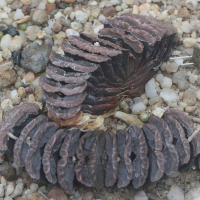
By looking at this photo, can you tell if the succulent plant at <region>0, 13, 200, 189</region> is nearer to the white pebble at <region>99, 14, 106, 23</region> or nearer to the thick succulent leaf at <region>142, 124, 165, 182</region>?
the thick succulent leaf at <region>142, 124, 165, 182</region>

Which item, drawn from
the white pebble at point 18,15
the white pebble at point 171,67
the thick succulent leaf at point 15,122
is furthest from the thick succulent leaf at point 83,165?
the white pebble at point 18,15

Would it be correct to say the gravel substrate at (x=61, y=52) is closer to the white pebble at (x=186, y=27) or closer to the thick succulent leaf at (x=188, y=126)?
the white pebble at (x=186, y=27)

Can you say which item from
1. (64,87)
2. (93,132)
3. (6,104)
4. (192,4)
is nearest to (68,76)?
(64,87)

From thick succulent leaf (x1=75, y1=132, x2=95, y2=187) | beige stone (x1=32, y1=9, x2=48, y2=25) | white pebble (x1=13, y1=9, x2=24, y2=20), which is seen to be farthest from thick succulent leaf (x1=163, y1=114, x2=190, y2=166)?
white pebble (x1=13, y1=9, x2=24, y2=20)

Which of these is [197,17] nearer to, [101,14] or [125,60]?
[101,14]

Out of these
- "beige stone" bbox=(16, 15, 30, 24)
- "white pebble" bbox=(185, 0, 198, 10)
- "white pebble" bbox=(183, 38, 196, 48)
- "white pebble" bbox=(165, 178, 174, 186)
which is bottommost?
"white pebble" bbox=(165, 178, 174, 186)

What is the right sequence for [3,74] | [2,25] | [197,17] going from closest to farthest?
[3,74]
[2,25]
[197,17]

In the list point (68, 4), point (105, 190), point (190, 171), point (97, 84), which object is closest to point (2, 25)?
point (68, 4)
